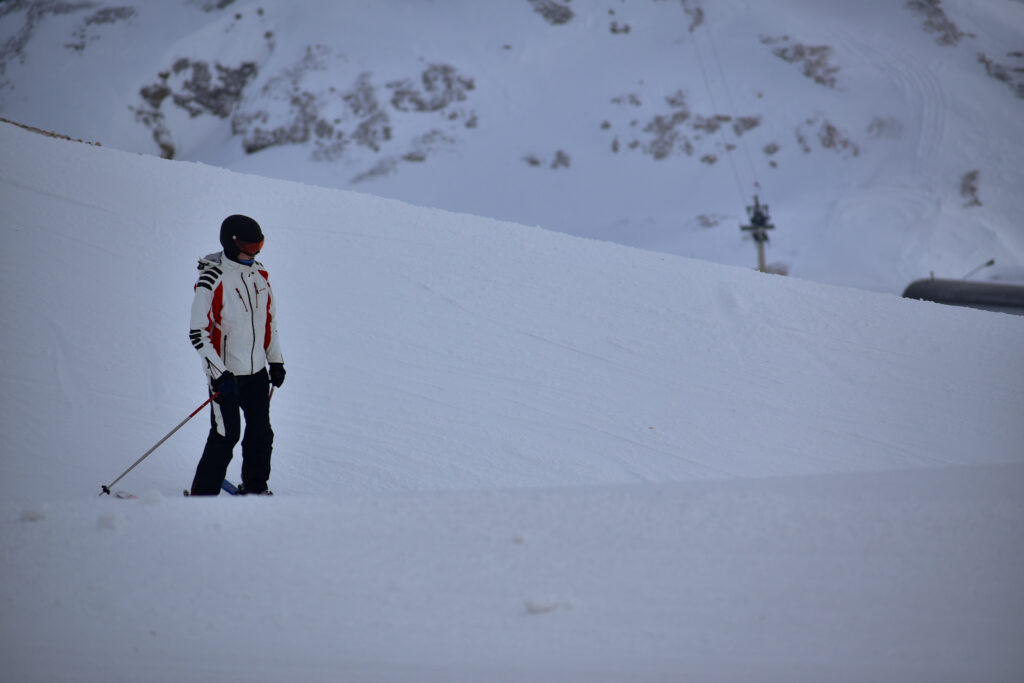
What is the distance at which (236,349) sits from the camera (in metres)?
→ 4.03

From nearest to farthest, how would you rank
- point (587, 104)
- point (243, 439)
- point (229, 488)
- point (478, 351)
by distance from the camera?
point (243, 439)
point (229, 488)
point (478, 351)
point (587, 104)

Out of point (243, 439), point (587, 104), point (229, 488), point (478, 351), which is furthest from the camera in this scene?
point (587, 104)

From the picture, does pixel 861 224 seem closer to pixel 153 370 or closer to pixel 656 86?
pixel 656 86

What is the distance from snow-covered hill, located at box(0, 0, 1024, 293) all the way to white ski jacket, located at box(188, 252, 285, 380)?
23.1m

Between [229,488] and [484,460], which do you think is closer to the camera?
[229,488]

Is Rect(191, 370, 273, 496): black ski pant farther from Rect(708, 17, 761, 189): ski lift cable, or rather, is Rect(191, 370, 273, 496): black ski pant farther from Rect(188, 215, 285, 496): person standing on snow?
Rect(708, 17, 761, 189): ski lift cable

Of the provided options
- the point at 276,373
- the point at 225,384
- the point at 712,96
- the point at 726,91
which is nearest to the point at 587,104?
the point at 712,96

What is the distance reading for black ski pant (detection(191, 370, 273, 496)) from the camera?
403 centimetres

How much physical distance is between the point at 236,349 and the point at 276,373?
0.24 meters

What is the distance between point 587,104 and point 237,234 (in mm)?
28712

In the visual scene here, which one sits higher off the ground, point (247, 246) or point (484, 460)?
point (247, 246)

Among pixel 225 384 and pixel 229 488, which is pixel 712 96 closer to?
pixel 229 488

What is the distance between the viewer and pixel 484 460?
17.2 ft

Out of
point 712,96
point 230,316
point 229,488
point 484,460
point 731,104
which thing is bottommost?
point 731,104
